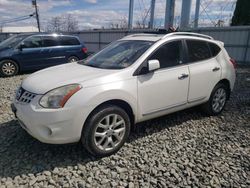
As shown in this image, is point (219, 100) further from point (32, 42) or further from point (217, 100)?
point (32, 42)

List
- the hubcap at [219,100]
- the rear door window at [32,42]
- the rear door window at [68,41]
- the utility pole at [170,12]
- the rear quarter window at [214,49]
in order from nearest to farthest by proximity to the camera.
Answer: the rear quarter window at [214,49] → the hubcap at [219,100] → the rear door window at [32,42] → the rear door window at [68,41] → the utility pole at [170,12]

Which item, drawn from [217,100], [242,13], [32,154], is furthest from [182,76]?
[242,13]

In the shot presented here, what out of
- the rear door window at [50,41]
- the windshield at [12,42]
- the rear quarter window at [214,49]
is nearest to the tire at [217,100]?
the rear quarter window at [214,49]

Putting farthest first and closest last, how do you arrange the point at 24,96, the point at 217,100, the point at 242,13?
the point at 242,13
the point at 217,100
the point at 24,96

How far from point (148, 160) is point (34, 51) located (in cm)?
755

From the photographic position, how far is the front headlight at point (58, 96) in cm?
267

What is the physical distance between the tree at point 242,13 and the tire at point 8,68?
11.7 m

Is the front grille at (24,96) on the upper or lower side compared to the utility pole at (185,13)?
lower

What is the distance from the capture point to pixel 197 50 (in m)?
4.02

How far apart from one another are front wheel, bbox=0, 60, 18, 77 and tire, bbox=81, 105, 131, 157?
23.1 ft

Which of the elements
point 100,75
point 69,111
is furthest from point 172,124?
point 69,111

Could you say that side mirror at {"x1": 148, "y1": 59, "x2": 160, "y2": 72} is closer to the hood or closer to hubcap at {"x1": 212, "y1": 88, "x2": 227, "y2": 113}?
the hood

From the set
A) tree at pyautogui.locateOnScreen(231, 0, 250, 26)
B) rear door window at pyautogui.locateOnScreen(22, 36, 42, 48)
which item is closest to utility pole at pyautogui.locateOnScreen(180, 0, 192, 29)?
tree at pyautogui.locateOnScreen(231, 0, 250, 26)

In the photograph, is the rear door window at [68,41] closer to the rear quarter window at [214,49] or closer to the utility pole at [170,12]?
the rear quarter window at [214,49]
